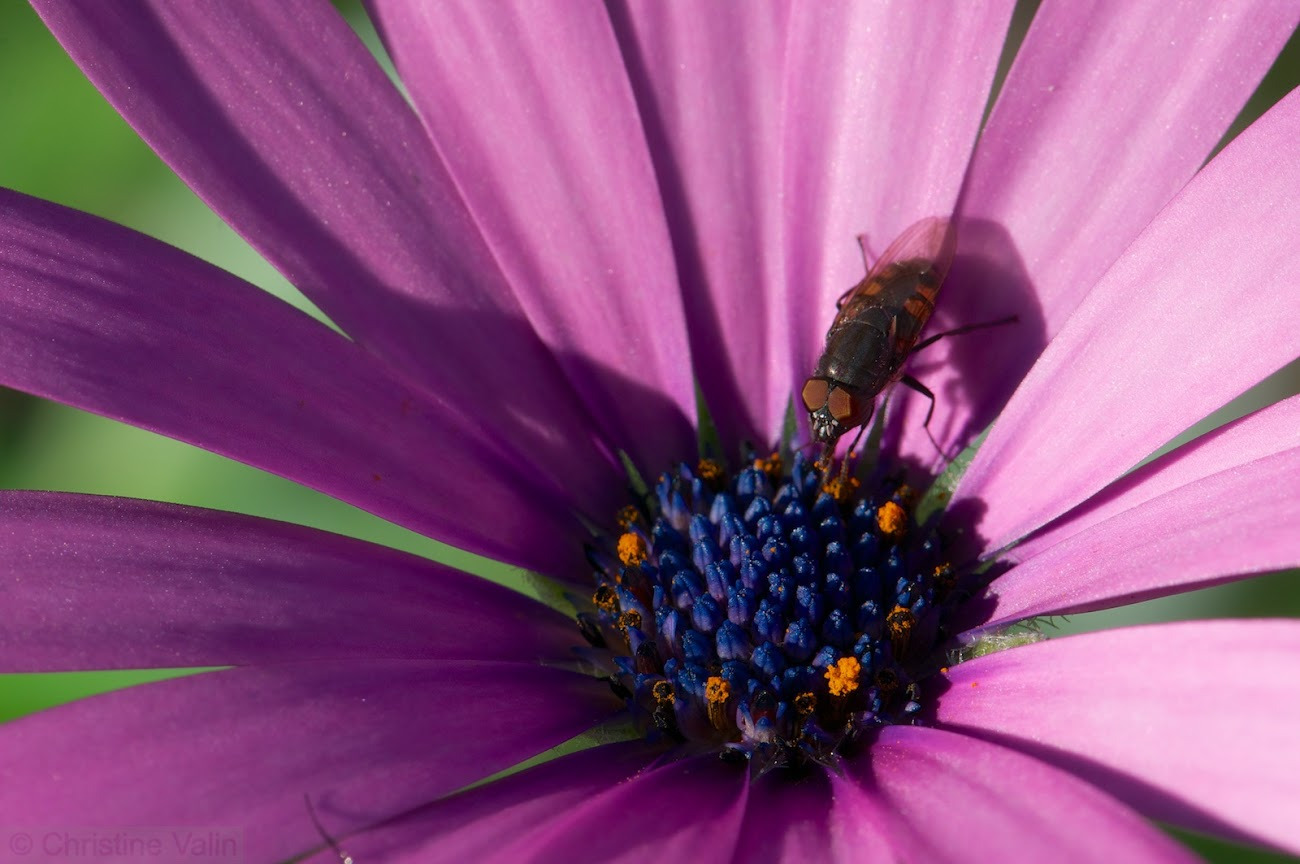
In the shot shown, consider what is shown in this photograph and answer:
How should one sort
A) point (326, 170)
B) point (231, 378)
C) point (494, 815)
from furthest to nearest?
point (326, 170)
point (231, 378)
point (494, 815)

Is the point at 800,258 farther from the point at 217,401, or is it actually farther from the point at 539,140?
the point at 217,401

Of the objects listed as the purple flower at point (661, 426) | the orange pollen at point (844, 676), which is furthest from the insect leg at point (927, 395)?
the orange pollen at point (844, 676)

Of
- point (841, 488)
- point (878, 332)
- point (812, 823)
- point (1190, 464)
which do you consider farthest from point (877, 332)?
point (812, 823)

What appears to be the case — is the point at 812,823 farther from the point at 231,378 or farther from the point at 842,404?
the point at 231,378

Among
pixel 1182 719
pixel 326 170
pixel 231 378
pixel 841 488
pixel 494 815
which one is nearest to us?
pixel 1182 719

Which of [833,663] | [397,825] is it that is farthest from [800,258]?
[397,825]

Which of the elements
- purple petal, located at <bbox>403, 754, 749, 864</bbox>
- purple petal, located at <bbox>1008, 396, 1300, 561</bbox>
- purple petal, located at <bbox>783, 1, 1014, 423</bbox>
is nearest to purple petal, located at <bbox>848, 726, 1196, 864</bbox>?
purple petal, located at <bbox>403, 754, 749, 864</bbox>

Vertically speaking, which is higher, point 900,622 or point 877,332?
point 877,332

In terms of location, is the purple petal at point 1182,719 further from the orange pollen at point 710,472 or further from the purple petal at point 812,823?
the orange pollen at point 710,472
